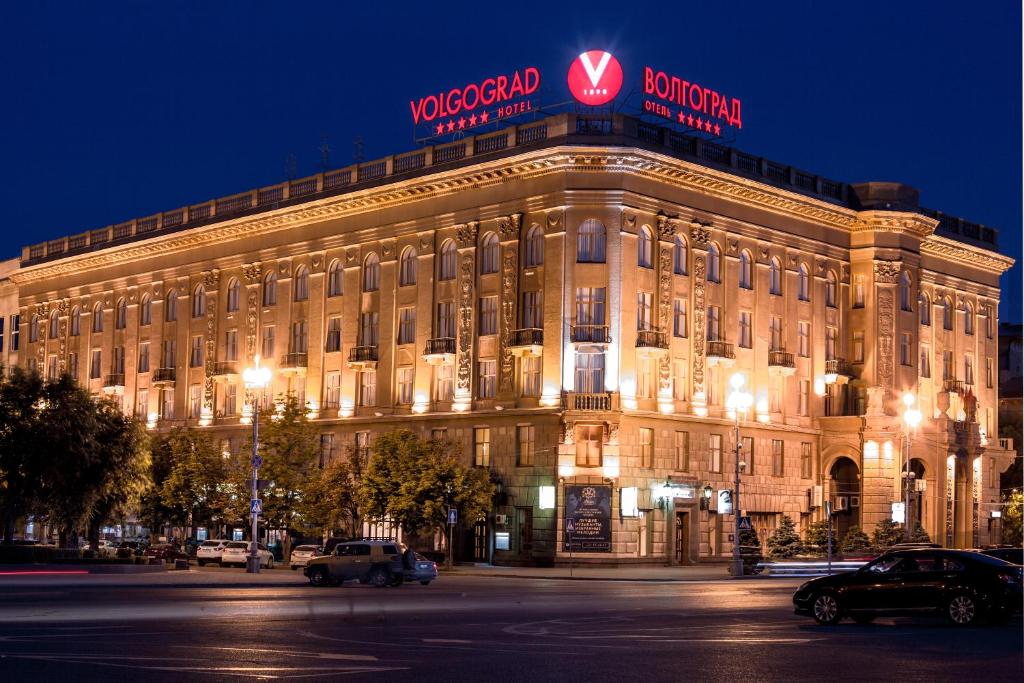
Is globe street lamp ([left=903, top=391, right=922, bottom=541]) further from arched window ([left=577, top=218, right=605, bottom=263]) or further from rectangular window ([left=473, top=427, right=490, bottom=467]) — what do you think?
rectangular window ([left=473, top=427, right=490, bottom=467])

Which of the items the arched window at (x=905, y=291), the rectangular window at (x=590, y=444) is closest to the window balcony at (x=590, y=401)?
the rectangular window at (x=590, y=444)

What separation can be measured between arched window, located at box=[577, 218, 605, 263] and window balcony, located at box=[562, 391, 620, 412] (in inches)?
260

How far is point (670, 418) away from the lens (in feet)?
241

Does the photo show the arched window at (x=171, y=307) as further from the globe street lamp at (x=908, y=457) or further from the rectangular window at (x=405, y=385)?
the globe street lamp at (x=908, y=457)

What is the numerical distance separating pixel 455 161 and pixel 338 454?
17.3 meters

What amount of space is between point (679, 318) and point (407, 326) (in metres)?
14.4

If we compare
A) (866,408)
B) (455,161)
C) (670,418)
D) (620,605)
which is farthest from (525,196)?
(620,605)

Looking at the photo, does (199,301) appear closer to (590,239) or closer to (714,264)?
(590,239)

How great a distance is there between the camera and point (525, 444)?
72312 mm

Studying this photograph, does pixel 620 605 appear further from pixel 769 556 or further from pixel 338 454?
pixel 338 454

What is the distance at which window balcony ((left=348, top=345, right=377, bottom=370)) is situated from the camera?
80.8m

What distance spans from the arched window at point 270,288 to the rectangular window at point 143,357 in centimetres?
1233

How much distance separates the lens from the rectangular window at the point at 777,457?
80812mm

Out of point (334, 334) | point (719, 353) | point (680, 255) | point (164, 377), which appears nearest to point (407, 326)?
point (334, 334)
